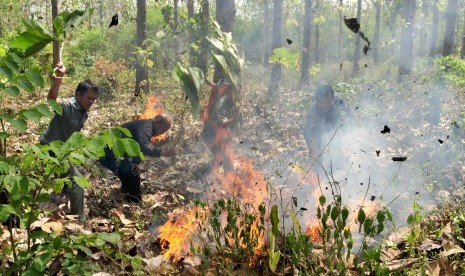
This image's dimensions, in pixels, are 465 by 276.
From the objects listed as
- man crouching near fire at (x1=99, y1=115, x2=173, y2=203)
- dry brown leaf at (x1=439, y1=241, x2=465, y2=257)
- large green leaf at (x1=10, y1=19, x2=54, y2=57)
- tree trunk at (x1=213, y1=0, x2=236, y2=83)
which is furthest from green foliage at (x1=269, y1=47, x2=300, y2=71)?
large green leaf at (x1=10, y1=19, x2=54, y2=57)

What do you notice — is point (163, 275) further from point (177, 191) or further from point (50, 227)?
point (177, 191)

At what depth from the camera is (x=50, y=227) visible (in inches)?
144

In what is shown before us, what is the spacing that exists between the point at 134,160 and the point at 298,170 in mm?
3158

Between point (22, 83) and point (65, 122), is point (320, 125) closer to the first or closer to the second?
point (65, 122)

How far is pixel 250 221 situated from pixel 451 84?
35.1 ft

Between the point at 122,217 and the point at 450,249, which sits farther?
the point at 122,217

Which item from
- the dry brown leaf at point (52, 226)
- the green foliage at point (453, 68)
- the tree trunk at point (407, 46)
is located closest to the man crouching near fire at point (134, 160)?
the dry brown leaf at point (52, 226)

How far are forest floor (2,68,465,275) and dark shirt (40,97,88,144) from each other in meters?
0.89

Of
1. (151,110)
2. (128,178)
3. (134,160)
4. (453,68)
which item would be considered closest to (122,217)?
(128,178)

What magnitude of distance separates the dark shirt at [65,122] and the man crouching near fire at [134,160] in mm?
706

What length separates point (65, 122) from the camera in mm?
5129

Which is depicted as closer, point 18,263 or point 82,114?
point 18,263

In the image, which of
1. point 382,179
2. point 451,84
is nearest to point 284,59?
point 451,84

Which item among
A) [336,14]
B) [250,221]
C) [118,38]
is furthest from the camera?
[336,14]
